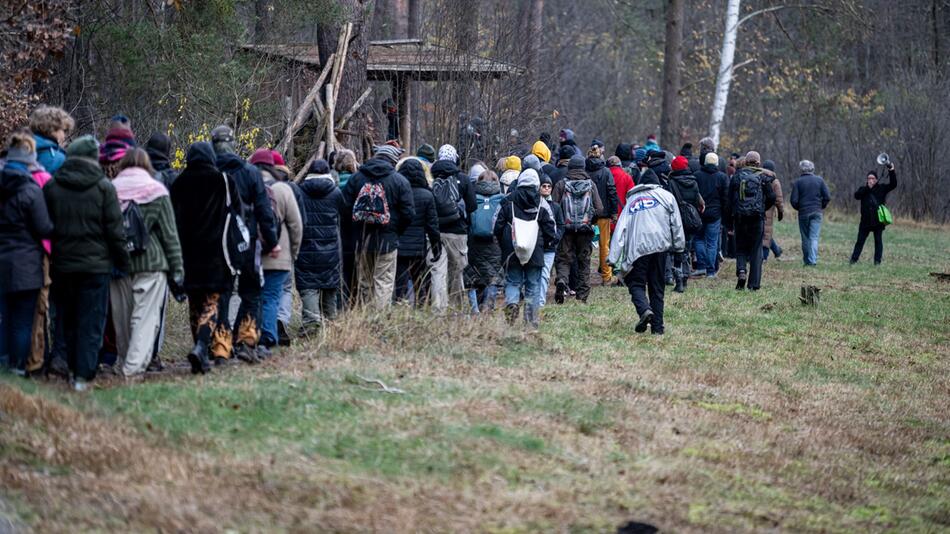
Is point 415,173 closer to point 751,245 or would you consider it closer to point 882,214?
point 751,245

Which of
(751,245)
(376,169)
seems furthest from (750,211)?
(376,169)

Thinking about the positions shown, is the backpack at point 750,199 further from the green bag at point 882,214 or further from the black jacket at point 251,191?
the black jacket at point 251,191

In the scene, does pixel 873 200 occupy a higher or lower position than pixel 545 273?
higher

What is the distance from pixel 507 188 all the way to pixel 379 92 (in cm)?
1158

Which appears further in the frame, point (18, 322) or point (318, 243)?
point (318, 243)

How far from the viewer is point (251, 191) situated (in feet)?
34.9

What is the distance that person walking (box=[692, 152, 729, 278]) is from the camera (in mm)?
20281

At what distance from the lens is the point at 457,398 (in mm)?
9359

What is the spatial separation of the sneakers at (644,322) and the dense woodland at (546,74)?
6.93m

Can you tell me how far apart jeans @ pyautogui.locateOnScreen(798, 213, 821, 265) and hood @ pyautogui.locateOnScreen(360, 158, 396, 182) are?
12185 mm

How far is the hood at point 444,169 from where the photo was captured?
14477mm

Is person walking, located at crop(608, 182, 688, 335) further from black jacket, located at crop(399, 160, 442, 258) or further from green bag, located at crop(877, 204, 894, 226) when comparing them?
green bag, located at crop(877, 204, 894, 226)

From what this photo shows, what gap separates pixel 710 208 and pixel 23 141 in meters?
13.0

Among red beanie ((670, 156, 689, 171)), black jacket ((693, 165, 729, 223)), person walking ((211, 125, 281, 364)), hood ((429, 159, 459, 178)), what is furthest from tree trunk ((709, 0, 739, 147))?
person walking ((211, 125, 281, 364))
